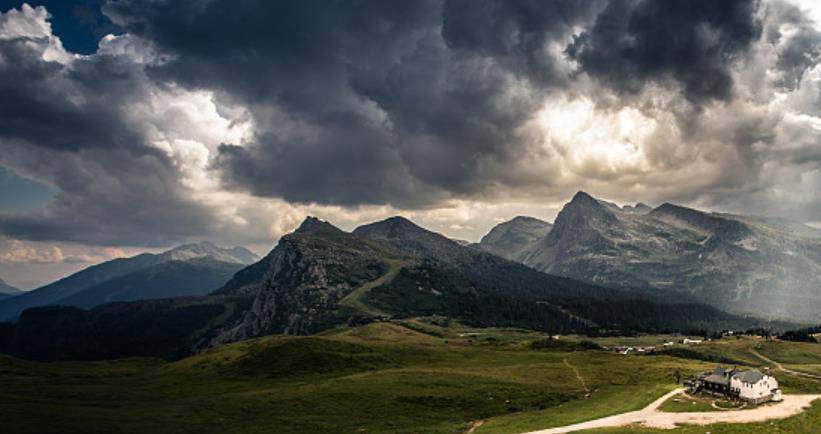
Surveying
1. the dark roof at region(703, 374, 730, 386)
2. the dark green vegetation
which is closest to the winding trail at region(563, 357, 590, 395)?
the dark green vegetation

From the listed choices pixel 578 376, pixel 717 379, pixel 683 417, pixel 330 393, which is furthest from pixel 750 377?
pixel 330 393

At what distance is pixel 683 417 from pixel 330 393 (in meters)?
78.6

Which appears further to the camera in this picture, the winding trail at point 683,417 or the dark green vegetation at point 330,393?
the dark green vegetation at point 330,393

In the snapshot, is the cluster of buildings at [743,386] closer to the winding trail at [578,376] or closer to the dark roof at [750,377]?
the dark roof at [750,377]

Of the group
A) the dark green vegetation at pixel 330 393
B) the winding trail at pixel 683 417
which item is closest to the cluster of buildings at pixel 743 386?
the winding trail at pixel 683 417

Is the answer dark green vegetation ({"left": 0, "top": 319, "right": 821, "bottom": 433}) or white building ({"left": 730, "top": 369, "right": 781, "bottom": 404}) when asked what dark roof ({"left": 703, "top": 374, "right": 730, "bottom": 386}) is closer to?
white building ({"left": 730, "top": 369, "right": 781, "bottom": 404})

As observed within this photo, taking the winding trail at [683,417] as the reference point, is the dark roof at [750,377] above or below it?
above

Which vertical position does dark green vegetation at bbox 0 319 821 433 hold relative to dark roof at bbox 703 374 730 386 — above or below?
below

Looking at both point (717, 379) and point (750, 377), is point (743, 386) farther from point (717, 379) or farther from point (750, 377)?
point (717, 379)

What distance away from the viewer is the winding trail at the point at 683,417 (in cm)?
7812

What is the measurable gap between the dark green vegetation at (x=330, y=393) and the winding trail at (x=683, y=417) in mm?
4275

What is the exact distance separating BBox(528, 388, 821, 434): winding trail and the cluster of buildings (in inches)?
151

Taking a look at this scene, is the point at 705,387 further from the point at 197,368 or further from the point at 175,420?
the point at 197,368

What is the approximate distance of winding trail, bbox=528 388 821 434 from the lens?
3076 inches
